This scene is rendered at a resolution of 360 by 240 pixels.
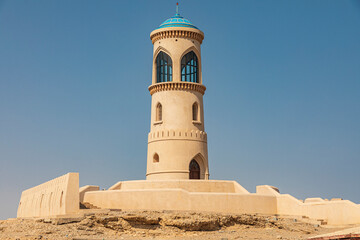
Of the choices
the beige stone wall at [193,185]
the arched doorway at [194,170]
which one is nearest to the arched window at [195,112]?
the arched doorway at [194,170]

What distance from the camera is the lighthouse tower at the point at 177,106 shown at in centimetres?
3241

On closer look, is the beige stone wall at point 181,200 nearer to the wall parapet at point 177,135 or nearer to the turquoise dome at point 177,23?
the wall parapet at point 177,135

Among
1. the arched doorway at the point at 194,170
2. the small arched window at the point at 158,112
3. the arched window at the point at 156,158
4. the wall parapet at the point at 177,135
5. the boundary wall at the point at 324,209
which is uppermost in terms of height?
the small arched window at the point at 158,112

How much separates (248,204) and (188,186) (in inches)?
129

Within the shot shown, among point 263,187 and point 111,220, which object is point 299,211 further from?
point 111,220

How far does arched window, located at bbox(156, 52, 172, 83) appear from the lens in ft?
111

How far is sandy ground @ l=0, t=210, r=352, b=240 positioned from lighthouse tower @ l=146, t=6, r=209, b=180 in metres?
8.33

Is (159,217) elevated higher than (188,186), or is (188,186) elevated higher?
(188,186)

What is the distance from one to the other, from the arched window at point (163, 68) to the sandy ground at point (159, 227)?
12073mm

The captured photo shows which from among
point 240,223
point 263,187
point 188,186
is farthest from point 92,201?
point 263,187

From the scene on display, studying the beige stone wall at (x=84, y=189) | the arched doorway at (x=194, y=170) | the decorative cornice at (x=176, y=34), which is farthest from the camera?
the decorative cornice at (x=176, y=34)

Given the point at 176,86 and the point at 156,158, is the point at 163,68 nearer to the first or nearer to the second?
the point at 176,86

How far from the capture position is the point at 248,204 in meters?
26.4

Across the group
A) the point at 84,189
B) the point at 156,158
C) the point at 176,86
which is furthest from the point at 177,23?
the point at 84,189
